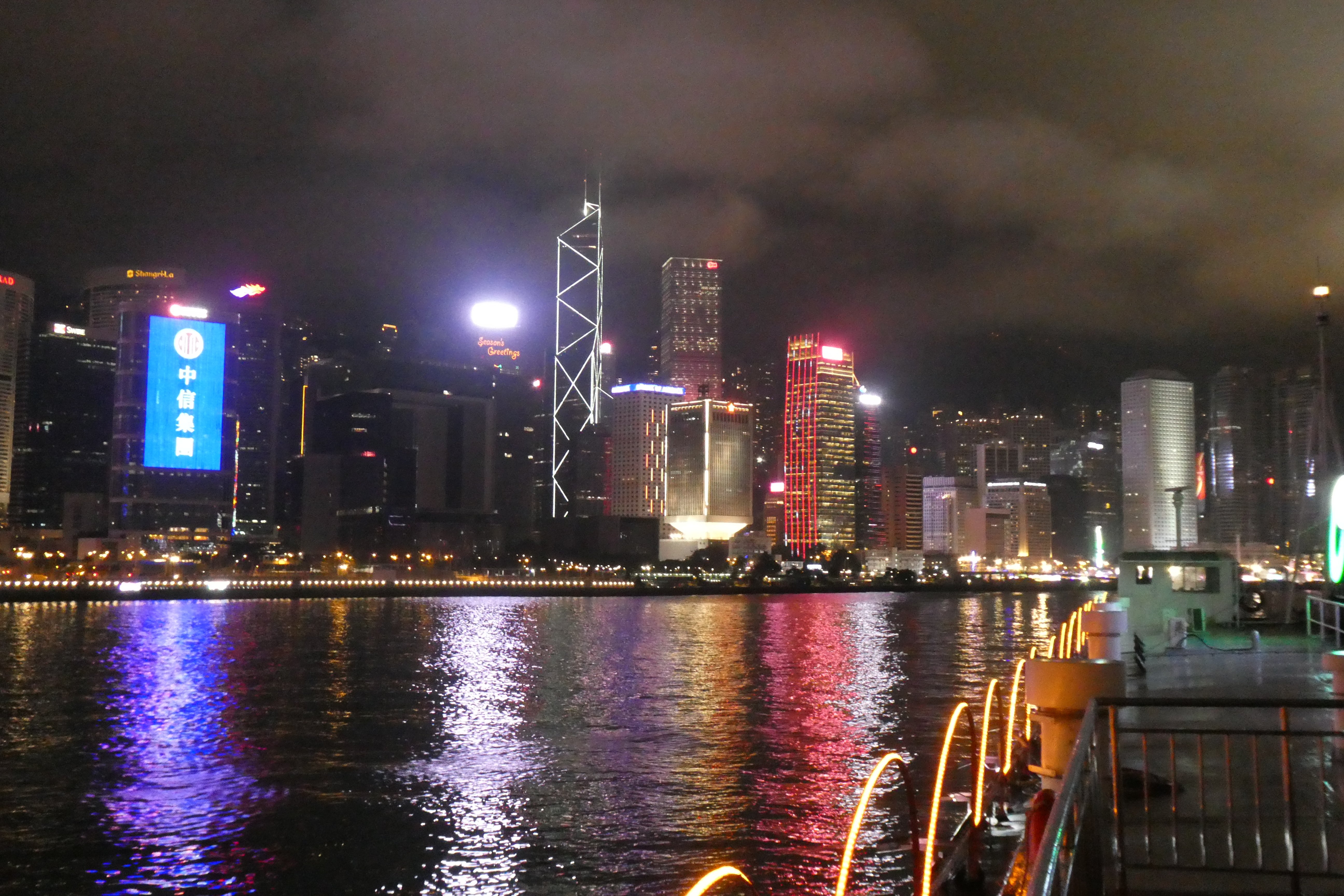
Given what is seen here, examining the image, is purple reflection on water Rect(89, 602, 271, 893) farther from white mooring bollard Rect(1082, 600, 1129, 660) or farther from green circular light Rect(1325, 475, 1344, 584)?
green circular light Rect(1325, 475, 1344, 584)

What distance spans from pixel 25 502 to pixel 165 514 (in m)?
46.9

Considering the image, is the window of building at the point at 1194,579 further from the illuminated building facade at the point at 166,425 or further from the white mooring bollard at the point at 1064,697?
the illuminated building facade at the point at 166,425

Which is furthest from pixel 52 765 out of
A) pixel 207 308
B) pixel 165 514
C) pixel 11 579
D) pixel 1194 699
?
pixel 207 308

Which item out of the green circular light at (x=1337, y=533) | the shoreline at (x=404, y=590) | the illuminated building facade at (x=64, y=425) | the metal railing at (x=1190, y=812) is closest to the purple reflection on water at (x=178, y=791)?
the metal railing at (x=1190, y=812)

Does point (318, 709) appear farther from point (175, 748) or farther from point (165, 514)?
point (165, 514)

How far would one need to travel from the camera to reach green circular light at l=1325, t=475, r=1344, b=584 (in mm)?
13984

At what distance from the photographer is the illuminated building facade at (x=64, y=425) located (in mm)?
175250

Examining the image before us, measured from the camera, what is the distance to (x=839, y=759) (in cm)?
1966

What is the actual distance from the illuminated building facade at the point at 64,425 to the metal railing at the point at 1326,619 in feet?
586

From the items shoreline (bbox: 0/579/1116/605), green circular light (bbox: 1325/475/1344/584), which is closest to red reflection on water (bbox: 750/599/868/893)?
green circular light (bbox: 1325/475/1344/584)

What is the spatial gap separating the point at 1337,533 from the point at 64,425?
192592 mm

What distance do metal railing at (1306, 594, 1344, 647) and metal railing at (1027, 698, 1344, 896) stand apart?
13039 mm

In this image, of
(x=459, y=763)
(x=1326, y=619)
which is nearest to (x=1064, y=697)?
(x=459, y=763)

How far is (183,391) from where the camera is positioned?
5625 inches
